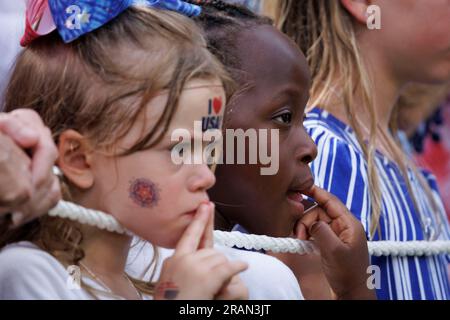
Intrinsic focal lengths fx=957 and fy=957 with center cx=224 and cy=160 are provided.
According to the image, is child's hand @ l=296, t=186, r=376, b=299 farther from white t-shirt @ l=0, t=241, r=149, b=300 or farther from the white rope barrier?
white t-shirt @ l=0, t=241, r=149, b=300

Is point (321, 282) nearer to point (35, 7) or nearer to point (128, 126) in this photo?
point (128, 126)

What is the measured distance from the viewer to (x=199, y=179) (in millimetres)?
1409

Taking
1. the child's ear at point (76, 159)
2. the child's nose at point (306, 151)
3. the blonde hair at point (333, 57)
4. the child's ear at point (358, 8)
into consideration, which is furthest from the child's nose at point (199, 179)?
the child's ear at point (358, 8)

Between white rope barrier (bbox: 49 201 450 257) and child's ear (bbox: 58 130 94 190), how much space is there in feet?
0.19

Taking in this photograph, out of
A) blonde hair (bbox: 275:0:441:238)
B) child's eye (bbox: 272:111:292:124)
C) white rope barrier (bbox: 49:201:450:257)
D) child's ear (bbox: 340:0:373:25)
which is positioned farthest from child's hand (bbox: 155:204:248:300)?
child's ear (bbox: 340:0:373:25)

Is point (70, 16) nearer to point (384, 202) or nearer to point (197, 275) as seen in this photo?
point (197, 275)

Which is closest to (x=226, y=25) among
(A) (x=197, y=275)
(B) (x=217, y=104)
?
(B) (x=217, y=104)

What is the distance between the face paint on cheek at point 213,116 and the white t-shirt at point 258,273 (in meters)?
0.25

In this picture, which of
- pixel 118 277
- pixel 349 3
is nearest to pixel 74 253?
pixel 118 277

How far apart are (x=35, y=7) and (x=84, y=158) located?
271 millimetres

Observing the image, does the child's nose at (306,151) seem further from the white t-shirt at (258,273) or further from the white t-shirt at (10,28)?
the white t-shirt at (10,28)

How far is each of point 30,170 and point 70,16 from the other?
34 cm

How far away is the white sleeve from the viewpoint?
1.35 metres
